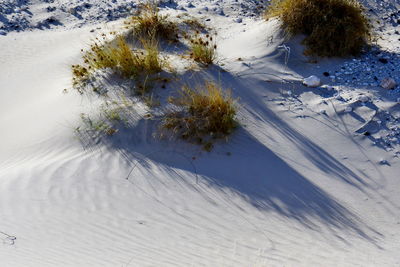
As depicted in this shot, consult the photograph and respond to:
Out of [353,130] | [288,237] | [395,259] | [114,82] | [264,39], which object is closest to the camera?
[395,259]

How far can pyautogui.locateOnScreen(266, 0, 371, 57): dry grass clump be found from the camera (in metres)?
5.64

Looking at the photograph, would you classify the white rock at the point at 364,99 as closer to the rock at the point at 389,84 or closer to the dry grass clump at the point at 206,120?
the rock at the point at 389,84

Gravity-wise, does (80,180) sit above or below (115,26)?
below

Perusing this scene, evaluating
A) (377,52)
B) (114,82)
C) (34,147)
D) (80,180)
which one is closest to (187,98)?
(114,82)

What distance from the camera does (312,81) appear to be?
5203 millimetres

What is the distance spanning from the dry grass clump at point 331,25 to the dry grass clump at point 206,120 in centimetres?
Result: 182

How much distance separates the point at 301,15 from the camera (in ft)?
19.1

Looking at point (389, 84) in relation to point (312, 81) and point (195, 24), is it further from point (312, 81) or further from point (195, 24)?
point (195, 24)

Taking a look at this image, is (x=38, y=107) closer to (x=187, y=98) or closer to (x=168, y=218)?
(x=187, y=98)

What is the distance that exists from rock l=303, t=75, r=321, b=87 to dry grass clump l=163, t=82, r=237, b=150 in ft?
3.66

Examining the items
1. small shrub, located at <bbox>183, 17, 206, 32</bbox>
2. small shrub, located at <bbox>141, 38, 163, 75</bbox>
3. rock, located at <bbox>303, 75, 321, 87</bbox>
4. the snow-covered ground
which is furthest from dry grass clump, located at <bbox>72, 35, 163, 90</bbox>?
rock, located at <bbox>303, 75, 321, 87</bbox>

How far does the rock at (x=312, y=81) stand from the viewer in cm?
519

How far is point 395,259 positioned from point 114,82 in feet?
12.4

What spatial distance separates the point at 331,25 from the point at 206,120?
2356 mm
